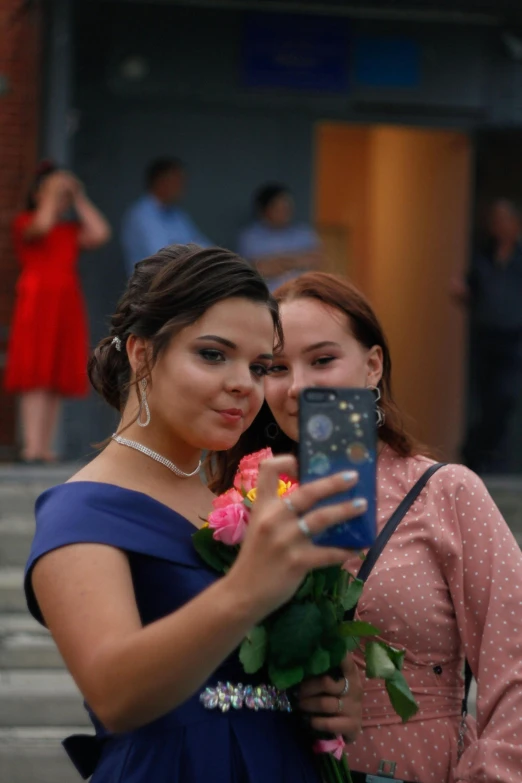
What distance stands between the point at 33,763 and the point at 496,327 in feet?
18.5

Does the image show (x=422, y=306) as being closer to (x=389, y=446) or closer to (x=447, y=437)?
(x=447, y=437)

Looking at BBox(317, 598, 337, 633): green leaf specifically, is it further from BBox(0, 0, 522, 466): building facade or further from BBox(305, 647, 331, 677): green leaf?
BBox(0, 0, 522, 466): building facade

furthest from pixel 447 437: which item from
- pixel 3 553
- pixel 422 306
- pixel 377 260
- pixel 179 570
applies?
pixel 179 570

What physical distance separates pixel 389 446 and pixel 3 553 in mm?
4129

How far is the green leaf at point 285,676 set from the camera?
2383mm

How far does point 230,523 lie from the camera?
2326 millimetres

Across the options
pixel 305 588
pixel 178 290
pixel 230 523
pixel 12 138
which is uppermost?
pixel 178 290

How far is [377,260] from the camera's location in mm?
12945

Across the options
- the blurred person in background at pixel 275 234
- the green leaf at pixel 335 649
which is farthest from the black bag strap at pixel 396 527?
the blurred person in background at pixel 275 234

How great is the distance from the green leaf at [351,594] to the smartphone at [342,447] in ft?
1.65

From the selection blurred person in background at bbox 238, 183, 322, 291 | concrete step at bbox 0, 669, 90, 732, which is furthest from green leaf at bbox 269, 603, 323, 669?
blurred person in background at bbox 238, 183, 322, 291

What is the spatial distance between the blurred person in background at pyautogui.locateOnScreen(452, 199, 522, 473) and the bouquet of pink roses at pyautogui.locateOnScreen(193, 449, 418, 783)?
7.39 meters

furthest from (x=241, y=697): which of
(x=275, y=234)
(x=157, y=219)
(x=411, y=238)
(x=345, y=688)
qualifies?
(x=411, y=238)

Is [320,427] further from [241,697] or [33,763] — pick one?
[33,763]
